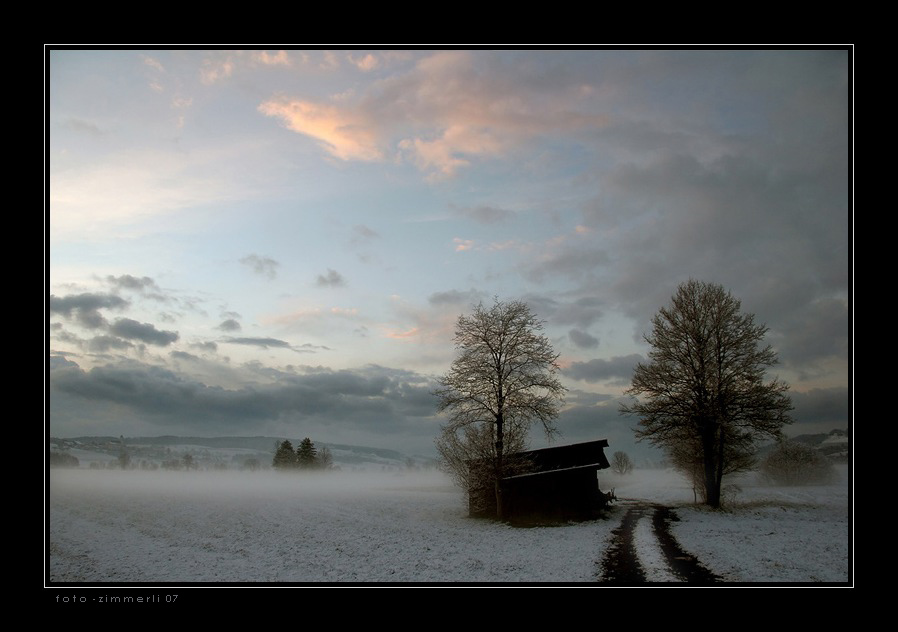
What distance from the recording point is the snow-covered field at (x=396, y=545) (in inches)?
679

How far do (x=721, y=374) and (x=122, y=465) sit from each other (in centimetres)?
10434

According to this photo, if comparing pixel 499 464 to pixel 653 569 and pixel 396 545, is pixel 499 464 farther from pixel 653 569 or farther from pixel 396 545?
pixel 653 569

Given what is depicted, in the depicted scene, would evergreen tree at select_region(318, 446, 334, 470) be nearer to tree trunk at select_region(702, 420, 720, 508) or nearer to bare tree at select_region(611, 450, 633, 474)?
bare tree at select_region(611, 450, 633, 474)

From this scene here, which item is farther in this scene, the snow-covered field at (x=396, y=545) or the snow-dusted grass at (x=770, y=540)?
the snow-covered field at (x=396, y=545)

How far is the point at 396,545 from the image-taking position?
23.0 m

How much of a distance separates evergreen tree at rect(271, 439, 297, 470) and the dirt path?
215 ft

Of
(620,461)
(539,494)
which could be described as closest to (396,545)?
(539,494)

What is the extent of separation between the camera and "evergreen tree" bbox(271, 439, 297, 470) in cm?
7862

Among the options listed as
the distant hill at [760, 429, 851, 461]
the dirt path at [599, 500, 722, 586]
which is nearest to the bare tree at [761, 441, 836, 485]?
the distant hill at [760, 429, 851, 461]

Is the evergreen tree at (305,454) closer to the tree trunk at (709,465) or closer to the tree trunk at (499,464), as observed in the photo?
the tree trunk at (499,464)

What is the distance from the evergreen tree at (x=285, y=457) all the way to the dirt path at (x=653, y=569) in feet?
215

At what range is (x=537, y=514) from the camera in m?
30.9

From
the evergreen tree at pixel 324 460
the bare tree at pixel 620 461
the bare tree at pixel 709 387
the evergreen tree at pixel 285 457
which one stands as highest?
the bare tree at pixel 709 387

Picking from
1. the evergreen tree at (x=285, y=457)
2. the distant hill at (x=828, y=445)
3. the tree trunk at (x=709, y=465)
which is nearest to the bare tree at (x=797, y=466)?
the distant hill at (x=828, y=445)
